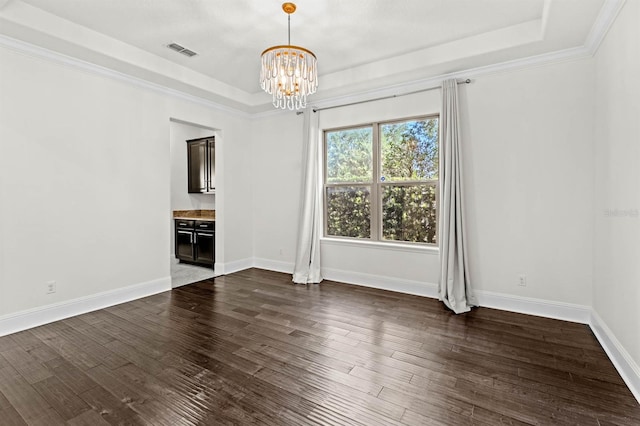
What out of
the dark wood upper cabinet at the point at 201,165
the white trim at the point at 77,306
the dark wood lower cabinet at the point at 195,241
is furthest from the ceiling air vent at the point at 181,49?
the white trim at the point at 77,306

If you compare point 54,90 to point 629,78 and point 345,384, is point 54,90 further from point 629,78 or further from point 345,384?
point 629,78

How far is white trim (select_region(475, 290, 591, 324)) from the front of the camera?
331 cm

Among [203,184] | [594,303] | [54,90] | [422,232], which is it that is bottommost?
[594,303]

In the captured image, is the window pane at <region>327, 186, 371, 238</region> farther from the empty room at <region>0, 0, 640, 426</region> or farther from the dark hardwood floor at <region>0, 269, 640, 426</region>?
the dark hardwood floor at <region>0, 269, 640, 426</region>

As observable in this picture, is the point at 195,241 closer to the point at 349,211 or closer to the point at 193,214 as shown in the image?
the point at 193,214

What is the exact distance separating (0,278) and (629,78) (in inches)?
219

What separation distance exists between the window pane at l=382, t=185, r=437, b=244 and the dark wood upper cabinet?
3455 millimetres

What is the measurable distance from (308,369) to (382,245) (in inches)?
94.5

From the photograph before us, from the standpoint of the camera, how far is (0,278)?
301cm

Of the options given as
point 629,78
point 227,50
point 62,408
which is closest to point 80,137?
point 227,50

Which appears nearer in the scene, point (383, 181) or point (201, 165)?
point (383, 181)

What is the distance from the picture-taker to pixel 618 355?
95.2 inches

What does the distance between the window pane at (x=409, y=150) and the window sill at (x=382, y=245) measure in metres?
0.92

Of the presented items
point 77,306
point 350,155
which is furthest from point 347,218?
point 77,306
